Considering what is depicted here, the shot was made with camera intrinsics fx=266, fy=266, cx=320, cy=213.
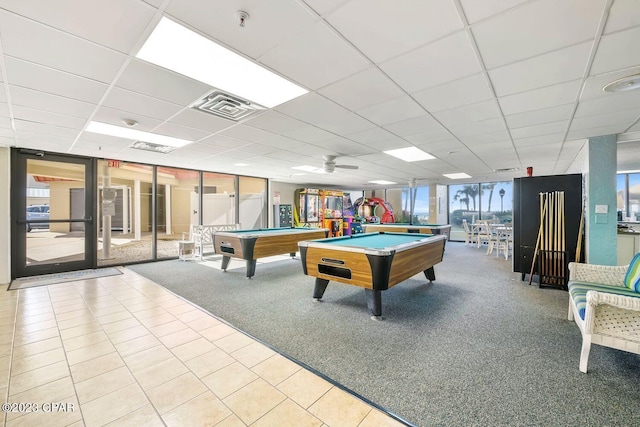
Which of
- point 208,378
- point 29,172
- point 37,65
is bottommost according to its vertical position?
point 208,378

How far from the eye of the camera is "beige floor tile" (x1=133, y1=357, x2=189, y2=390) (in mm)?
1973

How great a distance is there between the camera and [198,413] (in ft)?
5.46

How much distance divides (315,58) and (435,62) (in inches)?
37.1

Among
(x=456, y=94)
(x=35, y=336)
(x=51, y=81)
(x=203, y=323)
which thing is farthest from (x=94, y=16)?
(x=35, y=336)

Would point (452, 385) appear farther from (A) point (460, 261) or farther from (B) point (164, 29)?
(A) point (460, 261)

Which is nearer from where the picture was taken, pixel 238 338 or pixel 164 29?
pixel 164 29

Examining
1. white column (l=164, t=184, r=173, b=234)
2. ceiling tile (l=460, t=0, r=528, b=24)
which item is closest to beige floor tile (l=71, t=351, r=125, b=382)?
ceiling tile (l=460, t=0, r=528, b=24)

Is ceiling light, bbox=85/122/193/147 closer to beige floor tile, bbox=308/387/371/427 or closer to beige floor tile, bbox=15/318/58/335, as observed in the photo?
beige floor tile, bbox=15/318/58/335

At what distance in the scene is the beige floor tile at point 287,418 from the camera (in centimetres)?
157

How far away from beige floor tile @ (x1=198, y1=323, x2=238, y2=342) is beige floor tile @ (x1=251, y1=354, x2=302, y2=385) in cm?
70

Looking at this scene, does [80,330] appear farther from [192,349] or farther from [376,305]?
[376,305]

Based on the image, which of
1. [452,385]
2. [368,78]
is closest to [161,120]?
[368,78]

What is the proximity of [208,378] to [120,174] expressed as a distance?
8.68m

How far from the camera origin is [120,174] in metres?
8.34
